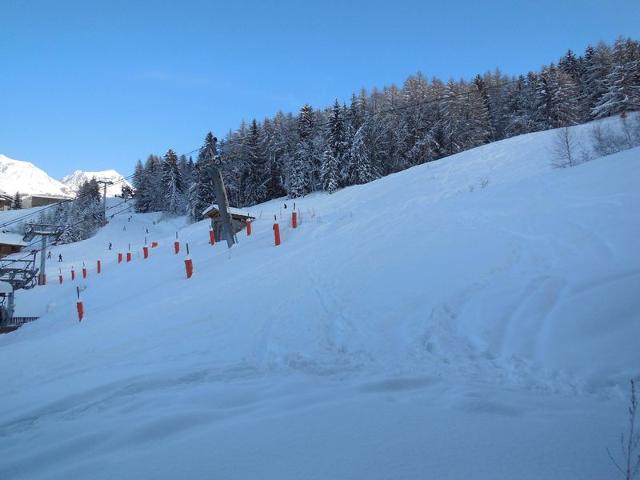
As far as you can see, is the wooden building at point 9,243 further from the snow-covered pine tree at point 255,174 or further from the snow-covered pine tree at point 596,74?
the snow-covered pine tree at point 596,74

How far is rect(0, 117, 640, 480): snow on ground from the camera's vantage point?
8.51 ft

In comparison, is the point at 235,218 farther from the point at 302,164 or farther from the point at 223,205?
the point at 302,164

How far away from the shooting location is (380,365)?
14.1 ft

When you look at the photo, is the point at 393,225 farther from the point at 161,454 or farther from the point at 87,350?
the point at 161,454

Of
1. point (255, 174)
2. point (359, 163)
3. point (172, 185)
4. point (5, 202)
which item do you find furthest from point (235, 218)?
point (5, 202)

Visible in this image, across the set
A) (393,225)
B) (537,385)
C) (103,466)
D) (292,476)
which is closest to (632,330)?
(537,385)

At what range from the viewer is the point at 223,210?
18.0 m

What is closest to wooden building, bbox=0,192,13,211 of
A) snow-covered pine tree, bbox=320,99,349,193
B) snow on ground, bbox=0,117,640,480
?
snow-covered pine tree, bbox=320,99,349,193

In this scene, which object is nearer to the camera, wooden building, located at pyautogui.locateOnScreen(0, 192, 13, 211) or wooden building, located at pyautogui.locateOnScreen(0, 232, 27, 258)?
Result: wooden building, located at pyautogui.locateOnScreen(0, 232, 27, 258)

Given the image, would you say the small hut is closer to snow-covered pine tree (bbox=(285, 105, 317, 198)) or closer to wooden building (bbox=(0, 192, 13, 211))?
snow-covered pine tree (bbox=(285, 105, 317, 198))

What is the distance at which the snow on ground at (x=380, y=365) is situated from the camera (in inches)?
102

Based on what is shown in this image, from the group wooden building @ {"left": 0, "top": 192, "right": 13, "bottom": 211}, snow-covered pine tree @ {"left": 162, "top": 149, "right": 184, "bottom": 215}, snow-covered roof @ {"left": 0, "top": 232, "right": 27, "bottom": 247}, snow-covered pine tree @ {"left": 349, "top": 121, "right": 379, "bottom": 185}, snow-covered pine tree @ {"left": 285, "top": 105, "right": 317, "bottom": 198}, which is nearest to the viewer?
snow-covered roof @ {"left": 0, "top": 232, "right": 27, "bottom": 247}

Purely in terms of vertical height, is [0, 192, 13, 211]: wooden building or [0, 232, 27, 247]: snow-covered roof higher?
[0, 192, 13, 211]: wooden building

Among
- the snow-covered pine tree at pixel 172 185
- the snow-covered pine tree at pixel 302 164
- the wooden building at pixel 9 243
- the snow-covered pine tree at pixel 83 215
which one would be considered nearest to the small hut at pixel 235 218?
the snow-covered pine tree at pixel 302 164
